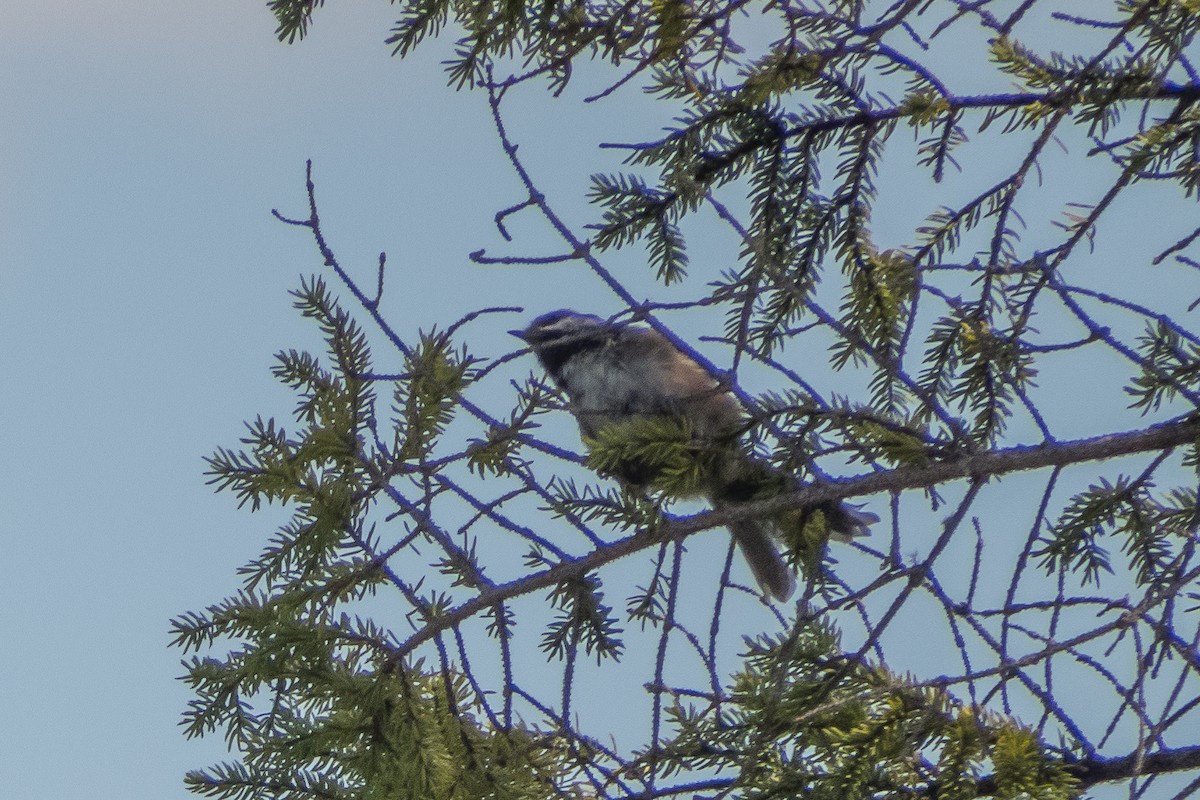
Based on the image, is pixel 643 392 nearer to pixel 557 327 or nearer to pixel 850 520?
pixel 557 327

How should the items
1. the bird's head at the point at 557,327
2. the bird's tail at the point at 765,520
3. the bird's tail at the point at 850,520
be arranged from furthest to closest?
1. the bird's head at the point at 557,327
2. the bird's tail at the point at 850,520
3. the bird's tail at the point at 765,520

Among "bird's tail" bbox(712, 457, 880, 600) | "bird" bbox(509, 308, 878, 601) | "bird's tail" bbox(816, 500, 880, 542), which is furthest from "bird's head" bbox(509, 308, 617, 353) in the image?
"bird's tail" bbox(816, 500, 880, 542)

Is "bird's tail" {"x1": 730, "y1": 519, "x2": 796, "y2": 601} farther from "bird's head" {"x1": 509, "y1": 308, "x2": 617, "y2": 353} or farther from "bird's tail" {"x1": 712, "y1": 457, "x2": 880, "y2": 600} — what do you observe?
"bird's head" {"x1": 509, "y1": 308, "x2": 617, "y2": 353}

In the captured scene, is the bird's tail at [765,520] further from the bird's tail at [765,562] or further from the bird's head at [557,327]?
the bird's head at [557,327]

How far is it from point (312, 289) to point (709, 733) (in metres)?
1.25

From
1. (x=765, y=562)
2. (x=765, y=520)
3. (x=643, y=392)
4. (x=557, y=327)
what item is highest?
(x=557, y=327)

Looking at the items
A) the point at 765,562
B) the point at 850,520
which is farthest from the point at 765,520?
the point at 765,562

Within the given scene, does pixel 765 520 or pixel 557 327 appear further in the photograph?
pixel 557 327

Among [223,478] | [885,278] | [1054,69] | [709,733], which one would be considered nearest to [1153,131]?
[1054,69]

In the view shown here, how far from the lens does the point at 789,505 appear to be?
2844 mm

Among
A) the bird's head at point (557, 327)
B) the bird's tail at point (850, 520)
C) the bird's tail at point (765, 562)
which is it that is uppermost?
the bird's head at point (557, 327)

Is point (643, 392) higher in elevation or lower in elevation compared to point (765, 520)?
higher

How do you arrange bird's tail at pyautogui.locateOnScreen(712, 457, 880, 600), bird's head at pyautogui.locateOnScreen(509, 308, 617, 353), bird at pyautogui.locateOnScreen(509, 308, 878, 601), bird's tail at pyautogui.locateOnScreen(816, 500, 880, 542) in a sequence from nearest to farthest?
1. bird's tail at pyautogui.locateOnScreen(712, 457, 880, 600)
2. bird's tail at pyautogui.locateOnScreen(816, 500, 880, 542)
3. bird at pyautogui.locateOnScreen(509, 308, 878, 601)
4. bird's head at pyautogui.locateOnScreen(509, 308, 617, 353)

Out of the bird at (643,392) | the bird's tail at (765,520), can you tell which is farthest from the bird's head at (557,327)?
the bird's tail at (765,520)
